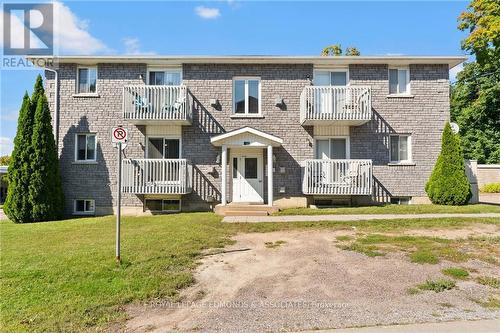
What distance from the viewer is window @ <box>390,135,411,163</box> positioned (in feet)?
48.5

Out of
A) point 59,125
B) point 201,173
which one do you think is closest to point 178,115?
point 201,173

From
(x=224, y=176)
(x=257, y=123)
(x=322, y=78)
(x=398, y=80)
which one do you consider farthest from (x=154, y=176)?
(x=398, y=80)

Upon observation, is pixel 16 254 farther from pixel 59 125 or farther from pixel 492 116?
pixel 492 116

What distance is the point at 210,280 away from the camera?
18.9 feet

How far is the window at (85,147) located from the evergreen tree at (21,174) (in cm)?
196

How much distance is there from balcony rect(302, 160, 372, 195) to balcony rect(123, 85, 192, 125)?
5.79 meters

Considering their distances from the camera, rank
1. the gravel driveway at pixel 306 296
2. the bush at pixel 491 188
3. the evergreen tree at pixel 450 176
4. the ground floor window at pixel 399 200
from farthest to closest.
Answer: the bush at pixel 491 188
the ground floor window at pixel 399 200
the evergreen tree at pixel 450 176
the gravel driveway at pixel 306 296

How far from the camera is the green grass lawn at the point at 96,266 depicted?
4.45 m

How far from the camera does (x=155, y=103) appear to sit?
1377 centimetres

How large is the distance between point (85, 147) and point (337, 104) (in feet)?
37.2

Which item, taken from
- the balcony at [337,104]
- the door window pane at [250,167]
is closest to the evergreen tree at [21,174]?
the door window pane at [250,167]

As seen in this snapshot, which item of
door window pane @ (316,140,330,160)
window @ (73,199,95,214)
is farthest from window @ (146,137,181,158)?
door window pane @ (316,140,330,160)

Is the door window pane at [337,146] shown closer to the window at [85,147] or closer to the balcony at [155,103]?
the balcony at [155,103]

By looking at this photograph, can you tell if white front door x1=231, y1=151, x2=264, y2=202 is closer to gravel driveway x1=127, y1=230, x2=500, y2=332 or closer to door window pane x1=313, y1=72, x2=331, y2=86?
door window pane x1=313, y1=72, x2=331, y2=86
